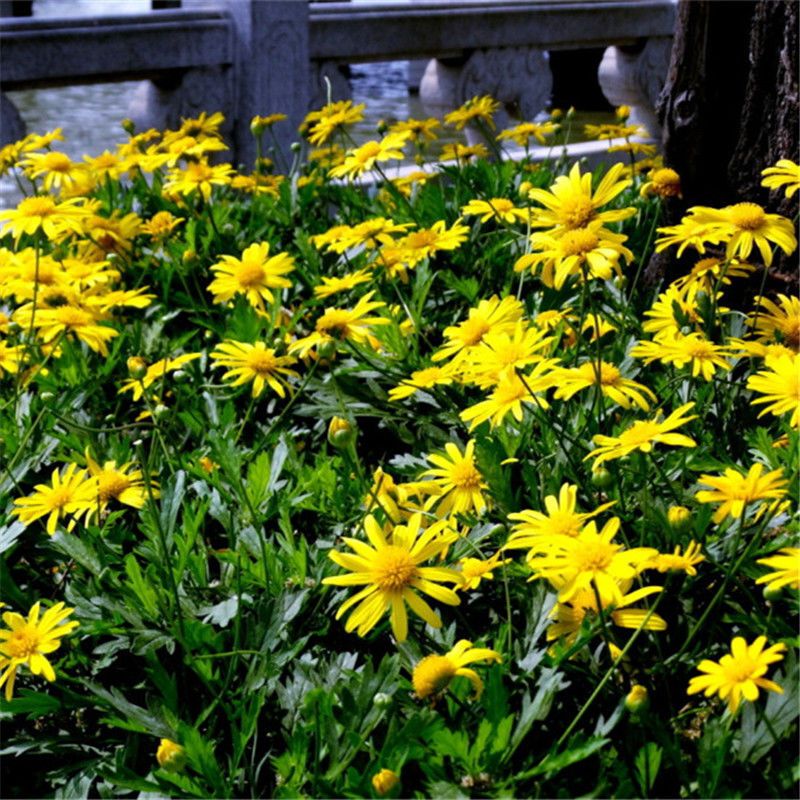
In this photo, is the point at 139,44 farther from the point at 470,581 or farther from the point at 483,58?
the point at 470,581

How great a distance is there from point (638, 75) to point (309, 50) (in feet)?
5.79

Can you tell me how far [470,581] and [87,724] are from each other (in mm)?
531

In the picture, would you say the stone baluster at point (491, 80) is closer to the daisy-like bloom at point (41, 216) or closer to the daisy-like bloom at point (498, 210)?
the daisy-like bloom at point (498, 210)

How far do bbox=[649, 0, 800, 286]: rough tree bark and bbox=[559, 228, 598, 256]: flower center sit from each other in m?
0.94

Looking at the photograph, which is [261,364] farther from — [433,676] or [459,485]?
[433,676]

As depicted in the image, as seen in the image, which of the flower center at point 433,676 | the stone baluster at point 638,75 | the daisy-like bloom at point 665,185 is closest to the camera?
the flower center at point 433,676

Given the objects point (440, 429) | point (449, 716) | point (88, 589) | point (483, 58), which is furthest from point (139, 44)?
point (449, 716)

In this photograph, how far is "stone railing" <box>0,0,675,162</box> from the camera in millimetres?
5062

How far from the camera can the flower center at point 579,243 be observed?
1.83m

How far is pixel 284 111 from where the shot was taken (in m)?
5.74

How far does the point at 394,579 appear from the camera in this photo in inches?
58.1

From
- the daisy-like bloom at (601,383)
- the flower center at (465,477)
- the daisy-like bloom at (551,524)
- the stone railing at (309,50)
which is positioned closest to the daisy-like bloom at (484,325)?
the daisy-like bloom at (601,383)

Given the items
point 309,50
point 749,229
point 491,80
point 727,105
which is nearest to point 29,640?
point 749,229

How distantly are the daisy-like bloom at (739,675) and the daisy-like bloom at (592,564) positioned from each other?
12 centimetres
